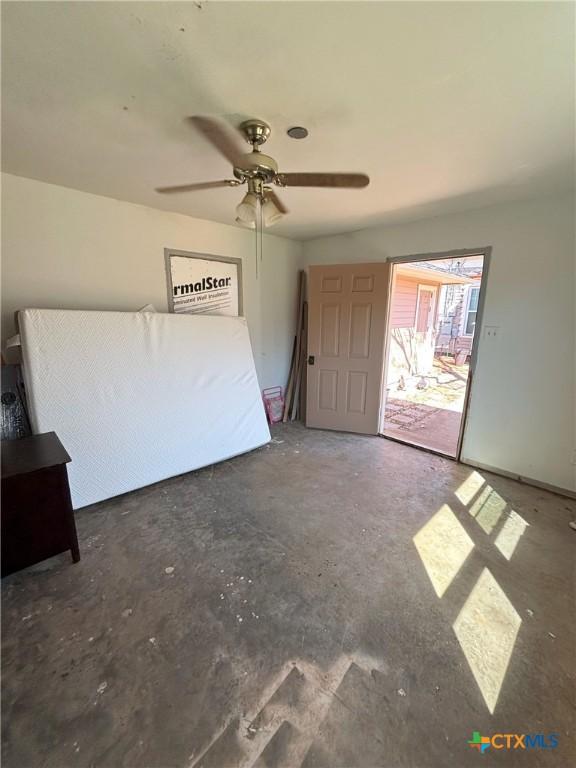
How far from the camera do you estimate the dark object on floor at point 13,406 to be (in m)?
2.17

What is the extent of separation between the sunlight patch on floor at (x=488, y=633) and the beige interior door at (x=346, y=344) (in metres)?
2.17

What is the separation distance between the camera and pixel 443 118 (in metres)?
1.53

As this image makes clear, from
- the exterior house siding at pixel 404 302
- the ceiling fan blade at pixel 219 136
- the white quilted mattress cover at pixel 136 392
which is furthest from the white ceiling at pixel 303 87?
the exterior house siding at pixel 404 302

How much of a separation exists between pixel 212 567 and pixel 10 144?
8.81 ft

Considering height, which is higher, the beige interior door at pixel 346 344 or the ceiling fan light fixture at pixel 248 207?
the ceiling fan light fixture at pixel 248 207

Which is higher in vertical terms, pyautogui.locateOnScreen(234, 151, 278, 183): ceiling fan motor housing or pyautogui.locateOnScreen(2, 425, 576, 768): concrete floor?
pyautogui.locateOnScreen(234, 151, 278, 183): ceiling fan motor housing

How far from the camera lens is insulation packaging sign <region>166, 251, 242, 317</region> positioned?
314 cm

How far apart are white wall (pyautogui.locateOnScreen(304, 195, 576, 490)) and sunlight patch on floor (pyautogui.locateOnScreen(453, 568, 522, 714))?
1.47m

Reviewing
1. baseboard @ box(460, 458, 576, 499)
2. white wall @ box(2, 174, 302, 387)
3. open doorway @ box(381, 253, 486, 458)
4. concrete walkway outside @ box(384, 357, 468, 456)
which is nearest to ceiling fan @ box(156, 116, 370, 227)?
white wall @ box(2, 174, 302, 387)

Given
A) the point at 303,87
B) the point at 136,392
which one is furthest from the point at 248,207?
the point at 136,392

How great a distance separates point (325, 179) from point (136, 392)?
2037 millimetres

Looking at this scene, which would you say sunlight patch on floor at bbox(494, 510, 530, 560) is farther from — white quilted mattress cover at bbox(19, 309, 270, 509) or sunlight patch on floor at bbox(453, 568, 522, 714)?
white quilted mattress cover at bbox(19, 309, 270, 509)

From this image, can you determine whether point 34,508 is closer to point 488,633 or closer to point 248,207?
point 248,207

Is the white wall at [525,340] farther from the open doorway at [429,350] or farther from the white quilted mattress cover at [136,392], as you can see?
the white quilted mattress cover at [136,392]
